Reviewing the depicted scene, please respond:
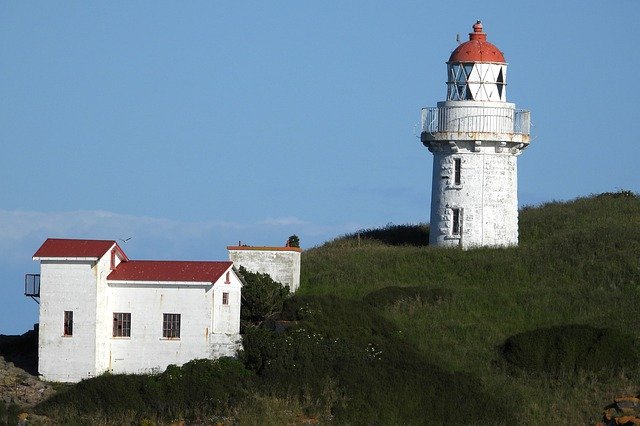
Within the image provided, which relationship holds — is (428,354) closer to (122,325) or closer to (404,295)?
(404,295)

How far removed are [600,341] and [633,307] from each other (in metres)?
3.60

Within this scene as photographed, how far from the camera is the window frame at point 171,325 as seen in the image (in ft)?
113

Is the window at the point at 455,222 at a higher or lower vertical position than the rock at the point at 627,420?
higher

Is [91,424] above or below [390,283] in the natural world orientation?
below

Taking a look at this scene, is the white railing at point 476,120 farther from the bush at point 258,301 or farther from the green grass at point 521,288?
the bush at point 258,301

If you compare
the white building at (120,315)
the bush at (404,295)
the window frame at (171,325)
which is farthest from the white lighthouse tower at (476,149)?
the window frame at (171,325)

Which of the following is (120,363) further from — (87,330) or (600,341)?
(600,341)

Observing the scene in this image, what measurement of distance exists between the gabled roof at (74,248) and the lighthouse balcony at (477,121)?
467 inches

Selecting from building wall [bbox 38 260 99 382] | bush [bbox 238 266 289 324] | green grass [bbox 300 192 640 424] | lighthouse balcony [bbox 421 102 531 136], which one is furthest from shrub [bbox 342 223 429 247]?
building wall [bbox 38 260 99 382]

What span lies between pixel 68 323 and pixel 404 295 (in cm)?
853

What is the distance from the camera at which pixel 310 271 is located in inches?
1603

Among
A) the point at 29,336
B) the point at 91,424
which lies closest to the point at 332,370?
the point at 91,424

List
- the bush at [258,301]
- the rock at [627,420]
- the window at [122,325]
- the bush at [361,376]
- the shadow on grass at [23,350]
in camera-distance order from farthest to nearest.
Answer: the bush at [258,301]
the shadow on grass at [23,350]
the window at [122,325]
the bush at [361,376]
the rock at [627,420]

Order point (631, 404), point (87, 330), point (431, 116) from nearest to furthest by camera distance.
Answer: point (631, 404)
point (87, 330)
point (431, 116)
